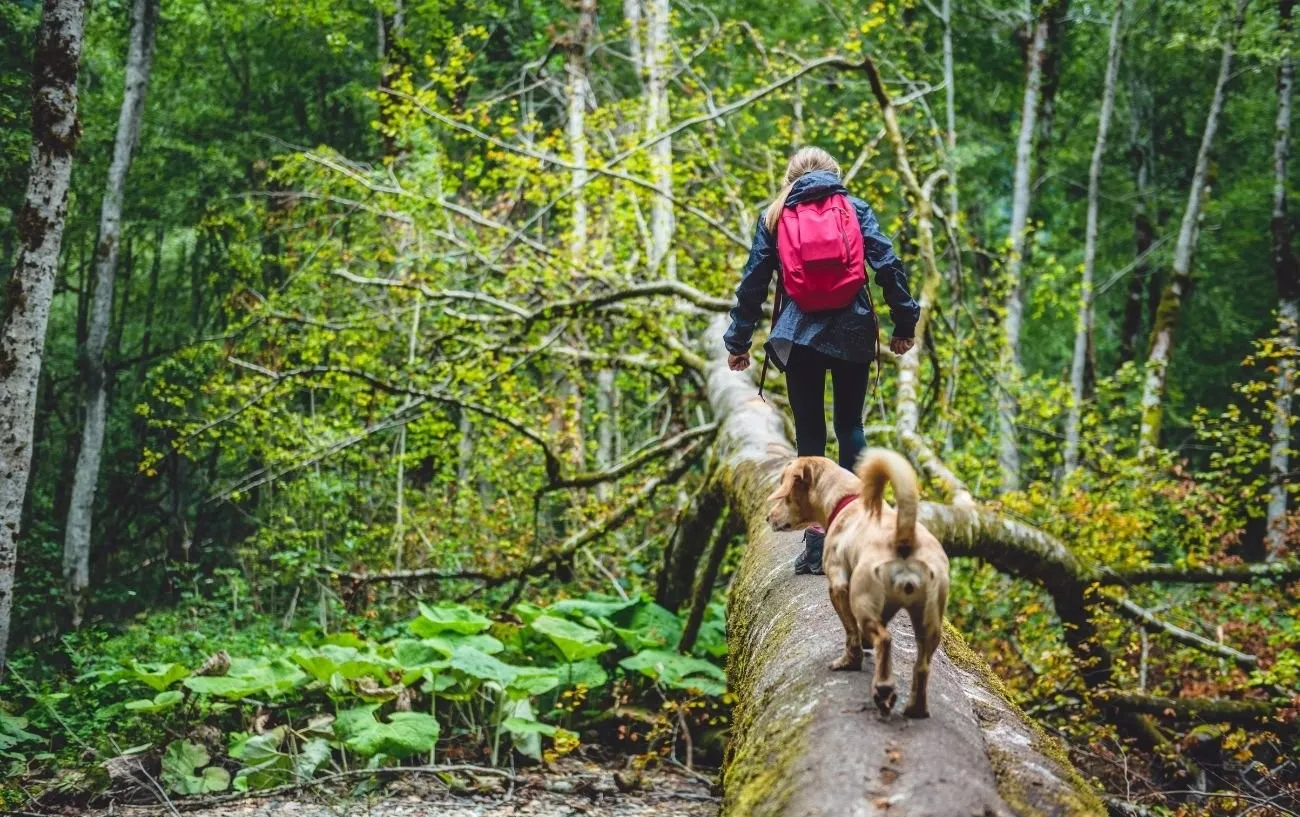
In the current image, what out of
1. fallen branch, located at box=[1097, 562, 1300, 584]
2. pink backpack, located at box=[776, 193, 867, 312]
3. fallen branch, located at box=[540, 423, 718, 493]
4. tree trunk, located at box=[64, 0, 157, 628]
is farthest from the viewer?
tree trunk, located at box=[64, 0, 157, 628]

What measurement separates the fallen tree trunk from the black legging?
0.88m

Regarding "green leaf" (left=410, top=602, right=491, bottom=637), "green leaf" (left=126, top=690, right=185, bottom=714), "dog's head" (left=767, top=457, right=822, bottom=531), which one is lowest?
"green leaf" (left=126, top=690, right=185, bottom=714)

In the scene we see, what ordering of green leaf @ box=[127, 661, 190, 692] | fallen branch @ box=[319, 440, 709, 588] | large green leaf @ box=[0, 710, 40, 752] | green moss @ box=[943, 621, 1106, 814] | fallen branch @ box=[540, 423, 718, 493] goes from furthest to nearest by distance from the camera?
fallen branch @ box=[540, 423, 718, 493] < fallen branch @ box=[319, 440, 709, 588] < large green leaf @ box=[0, 710, 40, 752] < green leaf @ box=[127, 661, 190, 692] < green moss @ box=[943, 621, 1106, 814]

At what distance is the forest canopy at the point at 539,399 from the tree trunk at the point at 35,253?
3 cm

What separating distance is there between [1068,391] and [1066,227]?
56.5 ft

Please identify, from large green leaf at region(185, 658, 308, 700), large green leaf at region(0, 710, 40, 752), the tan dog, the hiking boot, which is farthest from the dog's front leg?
large green leaf at region(0, 710, 40, 752)

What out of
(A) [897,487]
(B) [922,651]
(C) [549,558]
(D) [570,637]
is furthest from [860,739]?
(C) [549,558]

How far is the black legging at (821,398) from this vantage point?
4.53 meters

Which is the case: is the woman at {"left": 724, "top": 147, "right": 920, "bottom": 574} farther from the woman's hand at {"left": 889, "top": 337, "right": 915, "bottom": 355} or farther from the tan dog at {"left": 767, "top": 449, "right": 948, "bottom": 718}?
the tan dog at {"left": 767, "top": 449, "right": 948, "bottom": 718}

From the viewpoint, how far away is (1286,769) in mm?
6535

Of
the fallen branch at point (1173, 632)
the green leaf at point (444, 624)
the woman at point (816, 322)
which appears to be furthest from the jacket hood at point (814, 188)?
the fallen branch at point (1173, 632)

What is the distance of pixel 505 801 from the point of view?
5977mm

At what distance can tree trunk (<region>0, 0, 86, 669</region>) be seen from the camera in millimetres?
7156

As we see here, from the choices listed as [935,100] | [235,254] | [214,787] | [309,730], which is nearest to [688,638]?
[309,730]
